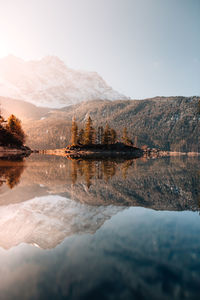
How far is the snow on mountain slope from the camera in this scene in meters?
7.21

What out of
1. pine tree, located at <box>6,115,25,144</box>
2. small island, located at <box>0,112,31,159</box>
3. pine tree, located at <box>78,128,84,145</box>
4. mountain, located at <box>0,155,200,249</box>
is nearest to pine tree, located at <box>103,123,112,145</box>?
pine tree, located at <box>78,128,84,145</box>

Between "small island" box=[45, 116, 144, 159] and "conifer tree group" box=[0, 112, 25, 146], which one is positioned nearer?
"conifer tree group" box=[0, 112, 25, 146]

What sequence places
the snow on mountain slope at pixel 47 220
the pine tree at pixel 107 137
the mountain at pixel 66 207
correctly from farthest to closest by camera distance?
the pine tree at pixel 107 137 < the mountain at pixel 66 207 < the snow on mountain slope at pixel 47 220

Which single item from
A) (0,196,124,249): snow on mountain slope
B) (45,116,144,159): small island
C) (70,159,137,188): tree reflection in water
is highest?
(45,116,144,159): small island

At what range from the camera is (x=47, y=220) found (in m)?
9.15

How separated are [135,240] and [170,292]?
2.55 m

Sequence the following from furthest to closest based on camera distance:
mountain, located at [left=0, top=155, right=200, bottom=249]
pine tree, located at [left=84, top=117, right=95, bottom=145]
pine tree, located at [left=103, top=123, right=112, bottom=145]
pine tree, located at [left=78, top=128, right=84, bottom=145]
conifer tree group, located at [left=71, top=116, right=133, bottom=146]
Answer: pine tree, located at [left=78, top=128, right=84, bottom=145] → pine tree, located at [left=103, top=123, right=112, bottom=145] → conifer tree group, located at [left=71, top=116, right=133, bottom=146] → pine tree, located at [left=84, top=117, right=95, bottom=145] → mountain, located at [left=0, top=155, right=200, bottom=249]

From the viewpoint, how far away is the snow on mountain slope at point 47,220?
7.21 meters

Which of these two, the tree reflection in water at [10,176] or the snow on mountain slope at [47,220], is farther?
the tree reflection in water at [10,176]

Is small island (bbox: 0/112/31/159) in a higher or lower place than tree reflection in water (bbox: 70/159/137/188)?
higher

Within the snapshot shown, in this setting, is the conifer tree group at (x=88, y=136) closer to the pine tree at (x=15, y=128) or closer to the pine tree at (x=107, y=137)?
the pine tree at (x=107, y=137)

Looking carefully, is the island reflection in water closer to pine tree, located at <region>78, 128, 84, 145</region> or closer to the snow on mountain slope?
the snow on mountain slope

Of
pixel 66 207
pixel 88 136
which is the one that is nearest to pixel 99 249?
pixel 66 207

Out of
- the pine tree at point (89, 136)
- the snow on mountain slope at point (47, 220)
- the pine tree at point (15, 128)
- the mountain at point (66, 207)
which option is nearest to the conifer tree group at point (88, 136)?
the pine tree at point (89, 136)
